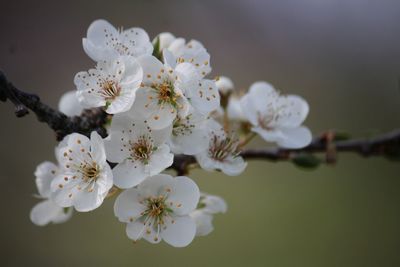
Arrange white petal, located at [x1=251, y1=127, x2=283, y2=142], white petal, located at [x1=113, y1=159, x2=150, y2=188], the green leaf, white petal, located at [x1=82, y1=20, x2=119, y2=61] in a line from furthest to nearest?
the green leaf, white petal, located at [x1=251, y1=127, x2=283, y2=142], white petal, located at [x1=82, y1=20, x2=119, y2=61], white petal, located at [x1=113, y1=159, x2=150, y2=188]

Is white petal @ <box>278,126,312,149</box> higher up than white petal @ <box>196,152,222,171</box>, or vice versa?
white petal @ <box>278,126,312,149</box>

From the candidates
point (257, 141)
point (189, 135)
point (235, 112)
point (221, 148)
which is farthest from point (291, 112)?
point (257, 141)

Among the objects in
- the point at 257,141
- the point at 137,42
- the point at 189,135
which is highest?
the point at 257,141

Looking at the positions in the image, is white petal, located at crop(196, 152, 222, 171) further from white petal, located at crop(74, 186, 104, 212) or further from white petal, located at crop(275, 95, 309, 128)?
white petal, located at crop(275, 95, 309, 128)

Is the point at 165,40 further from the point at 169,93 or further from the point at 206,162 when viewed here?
the point at 206,162

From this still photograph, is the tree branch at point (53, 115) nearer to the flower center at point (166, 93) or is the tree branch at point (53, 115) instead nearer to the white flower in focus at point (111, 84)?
the white flower in focus at point (111, 84)

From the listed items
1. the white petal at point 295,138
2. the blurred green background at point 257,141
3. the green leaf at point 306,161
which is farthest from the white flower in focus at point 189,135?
the blurred green background at point 257,141

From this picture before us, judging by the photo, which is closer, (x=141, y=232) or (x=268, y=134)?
(x=141, y=232)

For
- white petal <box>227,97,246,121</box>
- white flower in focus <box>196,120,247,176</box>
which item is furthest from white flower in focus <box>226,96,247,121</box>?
white flower in focus <box>196,120,247,176</box>
